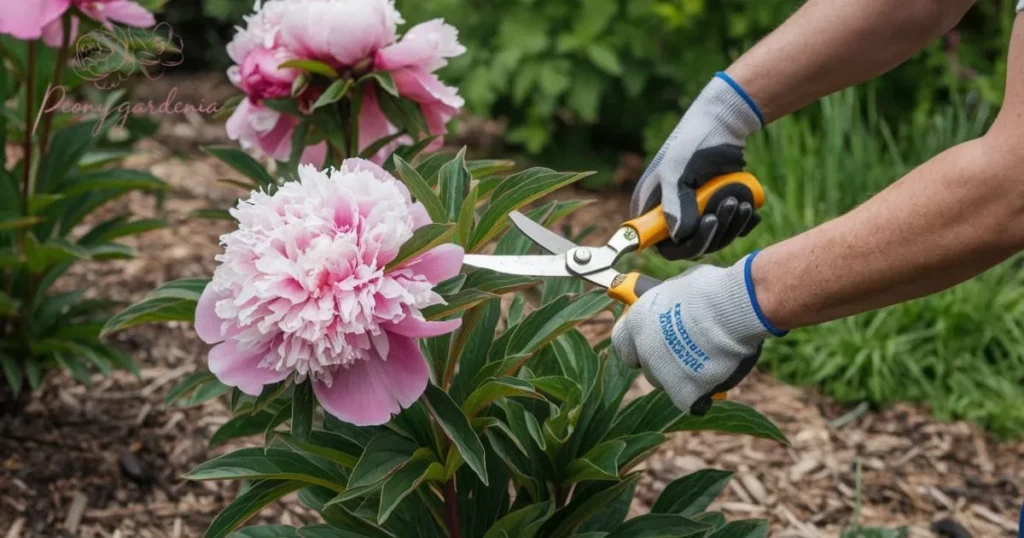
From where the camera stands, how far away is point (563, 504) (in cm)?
168

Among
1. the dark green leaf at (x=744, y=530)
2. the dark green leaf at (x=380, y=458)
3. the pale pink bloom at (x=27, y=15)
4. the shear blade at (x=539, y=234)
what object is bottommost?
the dark green leaf at (x=744, y=530)

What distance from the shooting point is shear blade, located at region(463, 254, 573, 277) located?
5.02ft

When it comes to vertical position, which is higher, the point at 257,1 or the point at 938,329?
the point at 257,1

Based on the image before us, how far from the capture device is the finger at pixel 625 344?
153cm

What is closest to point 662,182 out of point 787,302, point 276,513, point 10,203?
point 787,302

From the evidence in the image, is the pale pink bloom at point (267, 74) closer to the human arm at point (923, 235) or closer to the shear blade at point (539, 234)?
the shear blade at point (539, 234)

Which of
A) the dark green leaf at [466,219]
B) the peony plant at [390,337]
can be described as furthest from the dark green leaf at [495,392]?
the dark green leaf at [466,219]

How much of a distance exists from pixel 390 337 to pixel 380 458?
0.18 m

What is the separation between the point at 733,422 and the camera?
1.62 m

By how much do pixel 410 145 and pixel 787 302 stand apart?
2.76 ft

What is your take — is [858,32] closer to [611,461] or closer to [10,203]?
[611,461]

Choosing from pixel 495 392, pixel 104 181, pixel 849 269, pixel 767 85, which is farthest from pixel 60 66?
pixel 849 269

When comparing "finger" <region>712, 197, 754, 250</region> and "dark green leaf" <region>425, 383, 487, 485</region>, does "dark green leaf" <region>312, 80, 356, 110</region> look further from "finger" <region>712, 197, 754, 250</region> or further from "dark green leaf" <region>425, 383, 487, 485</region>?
"finger" <region>712, 197, 754, 250</region>

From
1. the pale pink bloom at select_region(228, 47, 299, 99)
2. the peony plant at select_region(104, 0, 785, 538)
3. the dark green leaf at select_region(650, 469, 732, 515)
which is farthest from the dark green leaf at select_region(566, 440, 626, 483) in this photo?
the pale pink bloom at select_region(228, 47, 299, 99)
